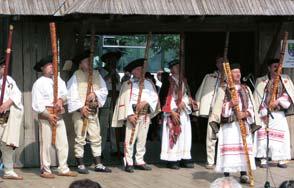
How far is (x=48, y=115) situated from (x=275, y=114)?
3.49 metres

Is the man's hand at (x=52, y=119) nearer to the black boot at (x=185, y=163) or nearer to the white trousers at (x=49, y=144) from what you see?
the white trousers at (x=49, y=144)

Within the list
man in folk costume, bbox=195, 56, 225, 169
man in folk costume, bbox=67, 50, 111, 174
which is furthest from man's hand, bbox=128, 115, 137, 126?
man in folk costume, bbox=195, 56, 225, 169

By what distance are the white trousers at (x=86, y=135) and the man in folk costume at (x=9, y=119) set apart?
2.86 ft

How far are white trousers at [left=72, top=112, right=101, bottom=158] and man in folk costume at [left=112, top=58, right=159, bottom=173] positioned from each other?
335 millimetres

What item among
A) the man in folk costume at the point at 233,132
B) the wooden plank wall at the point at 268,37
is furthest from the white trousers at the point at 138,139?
the wooden plank wall at the point at 268,37

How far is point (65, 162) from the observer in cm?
852

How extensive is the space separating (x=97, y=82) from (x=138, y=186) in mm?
1713

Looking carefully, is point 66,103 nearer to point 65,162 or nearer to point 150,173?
point 65,162

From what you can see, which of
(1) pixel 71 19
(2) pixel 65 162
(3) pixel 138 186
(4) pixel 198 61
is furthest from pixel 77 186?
(4) pixel 198 61

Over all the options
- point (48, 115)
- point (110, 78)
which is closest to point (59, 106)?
point (48, 115)

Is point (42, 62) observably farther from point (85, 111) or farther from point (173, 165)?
point (173, 165)

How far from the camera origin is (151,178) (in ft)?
28.1

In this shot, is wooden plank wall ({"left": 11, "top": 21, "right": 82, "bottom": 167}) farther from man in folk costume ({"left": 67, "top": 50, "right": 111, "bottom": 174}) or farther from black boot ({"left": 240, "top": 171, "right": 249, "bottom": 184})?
black boot ({"left": 240, "top": 171, "right": 249, "bottom": 184})

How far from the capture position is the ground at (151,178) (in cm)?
804
